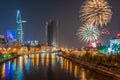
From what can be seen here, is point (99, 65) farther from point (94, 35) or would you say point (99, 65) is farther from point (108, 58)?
point (94, 35)

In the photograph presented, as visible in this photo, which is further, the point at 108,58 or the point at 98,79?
the point at 108,58

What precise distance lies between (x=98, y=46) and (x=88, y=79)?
330 feet

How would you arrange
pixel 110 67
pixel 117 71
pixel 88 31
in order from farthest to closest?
1. pixel 88 31
2. pixel 110 67
3. pixel 117 71

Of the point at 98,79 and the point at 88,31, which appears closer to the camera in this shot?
the point at 98,79

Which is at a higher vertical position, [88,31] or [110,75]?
[88,31]

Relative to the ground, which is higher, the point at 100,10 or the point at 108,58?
the point at 100,10

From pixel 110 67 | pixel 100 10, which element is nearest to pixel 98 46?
pixel 100 10

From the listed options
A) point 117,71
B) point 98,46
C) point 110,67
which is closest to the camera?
point 117,71

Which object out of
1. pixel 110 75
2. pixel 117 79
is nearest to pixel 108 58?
pixel 110 75

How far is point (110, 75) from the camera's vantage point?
1156 inches

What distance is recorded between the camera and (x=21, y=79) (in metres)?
24.8

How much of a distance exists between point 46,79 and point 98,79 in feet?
14.1

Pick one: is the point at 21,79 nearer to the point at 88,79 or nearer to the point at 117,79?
the point at 88,79

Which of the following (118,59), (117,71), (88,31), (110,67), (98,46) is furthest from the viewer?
(98,46)
